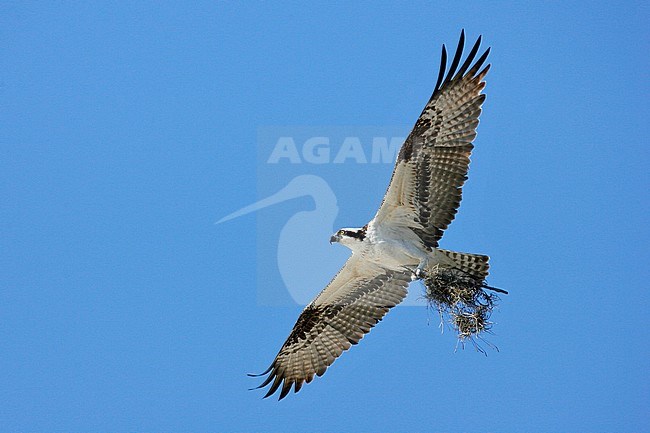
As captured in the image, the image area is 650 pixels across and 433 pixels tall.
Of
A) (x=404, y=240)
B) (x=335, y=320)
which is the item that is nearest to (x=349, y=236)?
(x=404, y=240)

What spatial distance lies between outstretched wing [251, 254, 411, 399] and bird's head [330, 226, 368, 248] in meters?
0.64

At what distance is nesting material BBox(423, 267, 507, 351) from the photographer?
10.1m

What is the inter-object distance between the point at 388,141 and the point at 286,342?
3.07 metres

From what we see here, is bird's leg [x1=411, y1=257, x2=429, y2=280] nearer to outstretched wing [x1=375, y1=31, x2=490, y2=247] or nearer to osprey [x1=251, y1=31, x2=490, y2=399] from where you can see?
osprey [x1=251, y1=31, x2=490, y2=399]

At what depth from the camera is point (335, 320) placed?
11734 millimetres

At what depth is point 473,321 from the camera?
10.1m

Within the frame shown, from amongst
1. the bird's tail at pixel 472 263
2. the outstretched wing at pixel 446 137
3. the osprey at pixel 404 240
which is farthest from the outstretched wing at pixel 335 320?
the outstretched wing at pixel 446 137

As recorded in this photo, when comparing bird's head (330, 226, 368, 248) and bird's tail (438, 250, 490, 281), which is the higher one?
bird's head (330, 226, 368, 248)

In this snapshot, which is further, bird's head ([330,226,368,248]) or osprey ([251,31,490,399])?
bird's head ([330,226,368,248])

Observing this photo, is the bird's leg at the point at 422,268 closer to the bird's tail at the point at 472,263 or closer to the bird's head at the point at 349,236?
the bird's tail at the point at 472,263

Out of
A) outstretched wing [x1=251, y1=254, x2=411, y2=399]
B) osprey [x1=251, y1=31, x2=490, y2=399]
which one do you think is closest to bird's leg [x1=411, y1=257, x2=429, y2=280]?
osprey [x1=251, y1=31, x2=490, y2=399]

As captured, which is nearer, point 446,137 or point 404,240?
point 446,137

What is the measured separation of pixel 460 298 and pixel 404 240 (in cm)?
106

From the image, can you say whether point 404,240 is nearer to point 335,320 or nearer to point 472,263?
point 472,263
